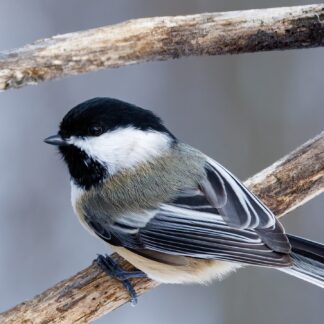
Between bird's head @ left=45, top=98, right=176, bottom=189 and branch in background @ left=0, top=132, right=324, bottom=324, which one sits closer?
branch in background @ left=0, top=132, right=324, bottom=324

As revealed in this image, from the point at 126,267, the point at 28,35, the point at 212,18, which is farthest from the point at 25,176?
the point at 212,18

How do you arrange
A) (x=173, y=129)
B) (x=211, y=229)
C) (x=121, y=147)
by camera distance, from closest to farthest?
1. (x=211, y=229)
2. (x=121, y=147)
3. (x=173, y=129)

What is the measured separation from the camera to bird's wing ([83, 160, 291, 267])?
171 centimetres

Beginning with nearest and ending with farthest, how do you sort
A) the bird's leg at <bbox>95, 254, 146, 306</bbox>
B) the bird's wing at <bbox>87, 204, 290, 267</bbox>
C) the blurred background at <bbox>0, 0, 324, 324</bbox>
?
the bird's wing at <bbox>87, 204, 290, 267</bbox>, the bird's leg at <bbox>95, 254, 146, 306</bbox>, the blurred background at <bbox>0, 0, 324, 324</bbox>

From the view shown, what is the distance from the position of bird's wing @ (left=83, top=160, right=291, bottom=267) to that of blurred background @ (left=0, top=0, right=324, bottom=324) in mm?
1216

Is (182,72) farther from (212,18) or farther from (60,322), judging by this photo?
(60,322)

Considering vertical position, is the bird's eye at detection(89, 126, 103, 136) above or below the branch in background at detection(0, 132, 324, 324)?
above

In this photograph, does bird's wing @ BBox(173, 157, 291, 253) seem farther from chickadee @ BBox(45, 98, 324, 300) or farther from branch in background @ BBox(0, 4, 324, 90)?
branch in background @ BBox(0, 4, 324, 90)

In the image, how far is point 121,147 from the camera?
1848 mm

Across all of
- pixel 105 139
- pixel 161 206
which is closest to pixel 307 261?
pixel 161 206

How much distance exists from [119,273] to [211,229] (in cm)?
28

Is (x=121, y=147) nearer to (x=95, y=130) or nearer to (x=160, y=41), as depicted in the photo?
(x=95, y=130)

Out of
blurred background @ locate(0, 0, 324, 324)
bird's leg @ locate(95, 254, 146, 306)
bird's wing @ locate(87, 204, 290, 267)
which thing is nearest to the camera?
bird's wing @ locate(87, 204, 290, 267)

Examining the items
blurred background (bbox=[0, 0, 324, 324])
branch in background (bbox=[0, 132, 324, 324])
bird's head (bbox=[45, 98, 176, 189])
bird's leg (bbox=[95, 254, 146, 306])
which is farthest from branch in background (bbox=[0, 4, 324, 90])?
blurred background (bbox=[0, 0, 324, 324])
